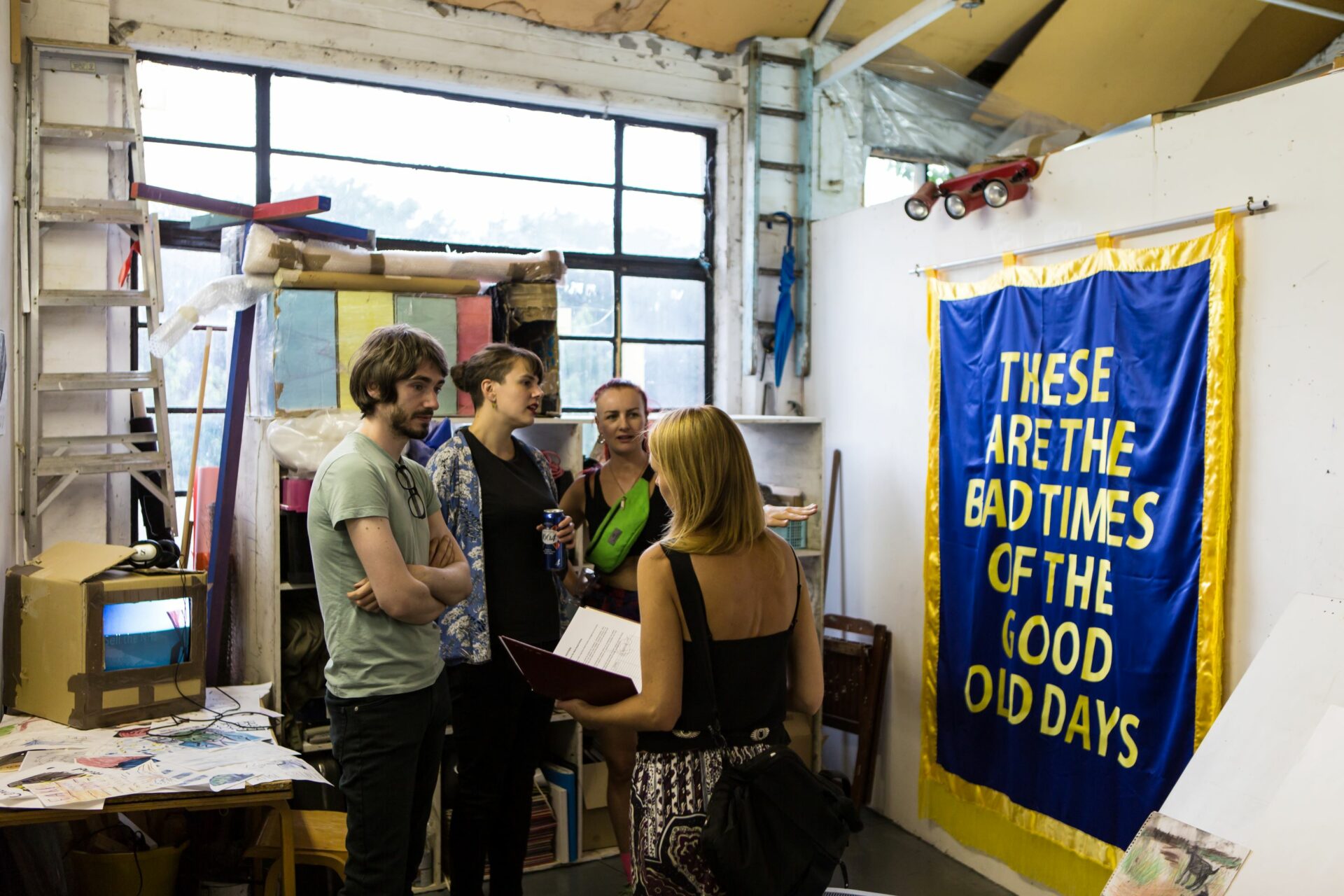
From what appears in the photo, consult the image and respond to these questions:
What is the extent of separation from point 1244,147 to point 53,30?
152 inches

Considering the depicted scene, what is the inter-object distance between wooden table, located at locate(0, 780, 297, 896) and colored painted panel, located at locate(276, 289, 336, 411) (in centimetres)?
146

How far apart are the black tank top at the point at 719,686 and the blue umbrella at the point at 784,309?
299 centimetres

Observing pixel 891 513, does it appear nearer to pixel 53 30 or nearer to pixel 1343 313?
pixel 1343 313

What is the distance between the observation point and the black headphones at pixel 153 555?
314 centimetres

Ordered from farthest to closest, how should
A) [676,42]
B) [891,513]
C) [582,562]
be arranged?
1. [676,42]
2. [891,513]
3. [582,562]

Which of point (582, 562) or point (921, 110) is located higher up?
point (921, 110)

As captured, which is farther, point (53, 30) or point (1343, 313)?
point (53, 30)

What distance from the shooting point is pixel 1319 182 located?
2967mm

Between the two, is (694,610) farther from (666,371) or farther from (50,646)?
(666,371)

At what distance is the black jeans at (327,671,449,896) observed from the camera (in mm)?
2535

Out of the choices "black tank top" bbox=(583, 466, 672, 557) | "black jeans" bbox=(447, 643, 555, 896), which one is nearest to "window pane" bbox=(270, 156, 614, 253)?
"black tank top" bbox=(583, 466, 672, 557)

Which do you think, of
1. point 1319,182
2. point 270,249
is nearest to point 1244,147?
point 1319,182

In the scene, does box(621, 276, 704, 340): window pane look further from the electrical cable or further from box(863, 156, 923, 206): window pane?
the electrical cable

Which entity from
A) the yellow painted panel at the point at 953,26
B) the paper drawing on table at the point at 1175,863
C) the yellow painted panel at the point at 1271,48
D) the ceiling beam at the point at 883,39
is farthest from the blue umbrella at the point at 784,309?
the paper drawing on table at the point at 1175,863
